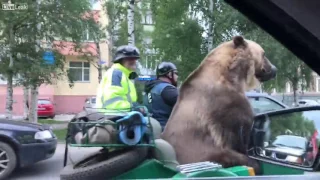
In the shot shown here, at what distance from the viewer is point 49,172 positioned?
9664mm

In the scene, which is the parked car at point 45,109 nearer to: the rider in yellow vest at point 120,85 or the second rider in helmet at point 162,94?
the second rider in helmet at point 162,94

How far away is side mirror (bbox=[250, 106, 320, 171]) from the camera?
3.26 meters

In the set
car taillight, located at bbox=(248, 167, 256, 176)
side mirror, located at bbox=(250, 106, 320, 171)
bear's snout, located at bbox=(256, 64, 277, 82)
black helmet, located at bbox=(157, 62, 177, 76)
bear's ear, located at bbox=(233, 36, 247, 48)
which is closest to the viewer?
side mirror, located at bbox=(250, 106, 320, 171)

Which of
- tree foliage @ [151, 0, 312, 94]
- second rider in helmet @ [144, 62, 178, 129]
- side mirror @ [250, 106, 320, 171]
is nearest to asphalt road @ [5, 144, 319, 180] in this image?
second rider in helmet @ [144, 62, 178, 129]

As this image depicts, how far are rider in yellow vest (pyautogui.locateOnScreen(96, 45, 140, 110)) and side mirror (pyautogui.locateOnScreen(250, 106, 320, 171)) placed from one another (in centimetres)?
97

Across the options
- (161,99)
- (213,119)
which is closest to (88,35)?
(161,99)

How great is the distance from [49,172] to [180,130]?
20.8 ft

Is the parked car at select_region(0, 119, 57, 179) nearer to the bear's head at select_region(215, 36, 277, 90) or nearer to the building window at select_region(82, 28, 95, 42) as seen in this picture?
the bear's head at select_region(215, 36, 277, 90)

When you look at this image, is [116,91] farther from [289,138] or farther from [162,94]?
[289,138]

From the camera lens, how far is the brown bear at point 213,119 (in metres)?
3.77

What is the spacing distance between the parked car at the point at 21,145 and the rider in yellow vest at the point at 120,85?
17.6 ft

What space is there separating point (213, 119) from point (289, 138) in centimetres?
62

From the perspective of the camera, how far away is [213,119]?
150 inches

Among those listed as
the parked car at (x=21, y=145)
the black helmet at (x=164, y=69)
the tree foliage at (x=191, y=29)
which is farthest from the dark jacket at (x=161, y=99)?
the tree foliage at (x=191, y=29)
